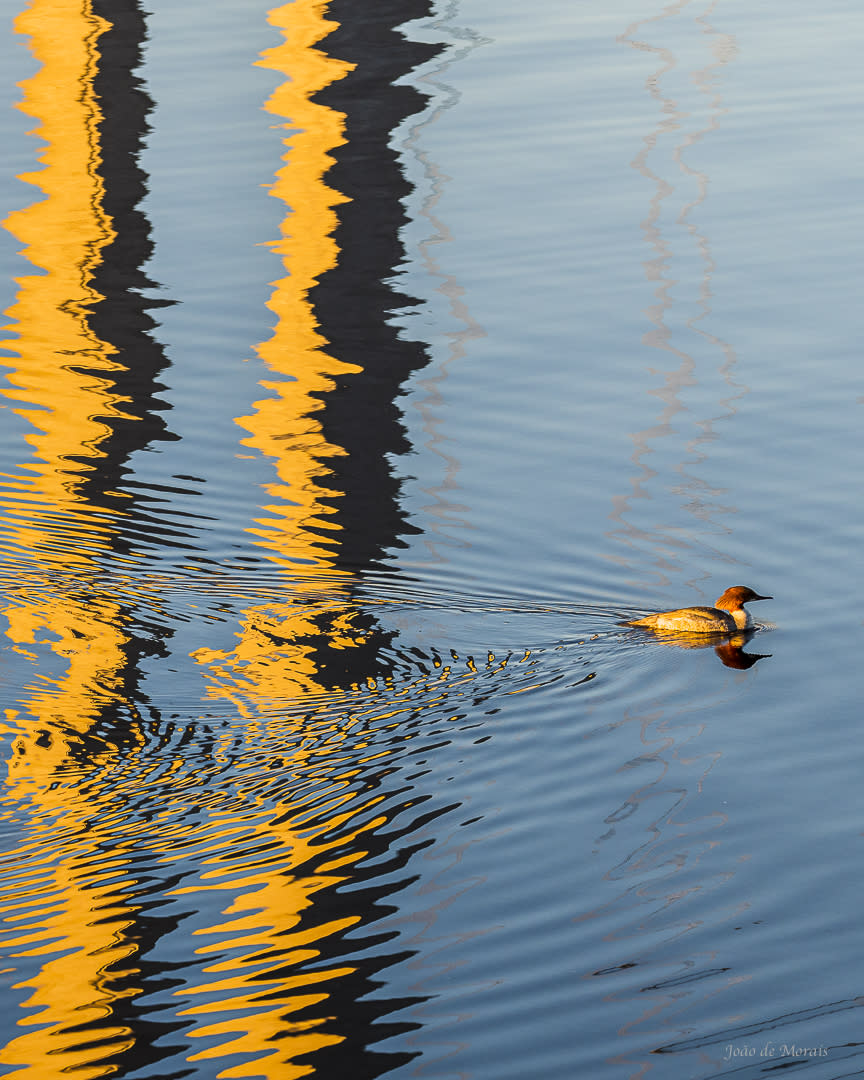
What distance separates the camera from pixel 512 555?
9.97 m

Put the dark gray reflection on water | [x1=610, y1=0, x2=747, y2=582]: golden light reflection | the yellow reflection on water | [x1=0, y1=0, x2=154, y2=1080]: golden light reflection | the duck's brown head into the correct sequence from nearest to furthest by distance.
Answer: the dark gray reflection on water
[x1=0, y1=0, x2=154, y2=1080]: golden light reflection
the yellow reflection on water
the duck's brown head
[x1=610, y1=0, x2=747, y2=582]: golden light reflection

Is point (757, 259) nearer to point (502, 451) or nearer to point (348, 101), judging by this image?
point (502, 451)

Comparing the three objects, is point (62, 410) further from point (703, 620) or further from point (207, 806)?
point (207, 806)

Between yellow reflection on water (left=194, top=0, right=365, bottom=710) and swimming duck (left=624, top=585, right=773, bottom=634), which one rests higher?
yellow reflection on water (left=194, top=0, right=365, bottom=710)

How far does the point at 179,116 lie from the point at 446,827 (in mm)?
13670

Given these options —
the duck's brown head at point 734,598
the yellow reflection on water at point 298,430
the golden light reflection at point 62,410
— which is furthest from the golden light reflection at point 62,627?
the duck's brown head at point 734,598

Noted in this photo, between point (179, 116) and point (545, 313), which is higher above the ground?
point (179, 116)

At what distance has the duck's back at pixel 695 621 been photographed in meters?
8.97

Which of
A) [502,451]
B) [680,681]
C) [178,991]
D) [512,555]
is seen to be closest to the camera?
[178,991]

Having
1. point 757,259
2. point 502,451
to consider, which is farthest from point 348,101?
point 502,451

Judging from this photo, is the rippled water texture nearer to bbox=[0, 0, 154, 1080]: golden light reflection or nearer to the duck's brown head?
bbox=[0, 0, 154, 1080]: golden light reflection

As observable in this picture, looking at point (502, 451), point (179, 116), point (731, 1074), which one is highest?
point (179, 116)

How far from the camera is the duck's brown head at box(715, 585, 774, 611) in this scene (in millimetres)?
9117

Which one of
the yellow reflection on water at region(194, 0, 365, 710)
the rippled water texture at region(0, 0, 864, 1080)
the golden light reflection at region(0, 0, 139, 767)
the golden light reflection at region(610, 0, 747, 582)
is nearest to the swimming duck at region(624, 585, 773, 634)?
the rippled water texture at region(0, 0, 864, 1080)
